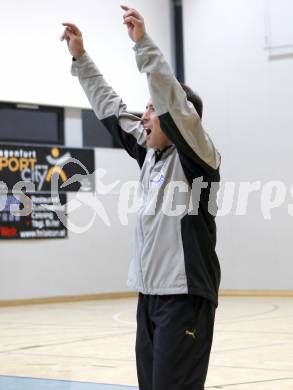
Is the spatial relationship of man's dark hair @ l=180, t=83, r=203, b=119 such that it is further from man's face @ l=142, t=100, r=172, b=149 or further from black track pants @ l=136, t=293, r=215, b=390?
black track pants @ l=136, t=293, r=215, b=390

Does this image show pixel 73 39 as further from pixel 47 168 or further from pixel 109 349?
pixel 47 168

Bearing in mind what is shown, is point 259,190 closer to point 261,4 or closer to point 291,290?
point 291,290

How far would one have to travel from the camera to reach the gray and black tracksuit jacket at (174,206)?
113 inches

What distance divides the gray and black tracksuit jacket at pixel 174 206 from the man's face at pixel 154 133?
0.04 metres

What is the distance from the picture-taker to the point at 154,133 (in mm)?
3184

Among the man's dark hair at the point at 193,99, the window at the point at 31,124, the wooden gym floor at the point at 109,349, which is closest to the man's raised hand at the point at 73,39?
the man's dark hair at the point at 193,99

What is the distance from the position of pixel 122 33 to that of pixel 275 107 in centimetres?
357

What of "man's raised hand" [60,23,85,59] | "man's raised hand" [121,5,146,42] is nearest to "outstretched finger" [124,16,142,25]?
"man's raised hand" [121,5,146,42]

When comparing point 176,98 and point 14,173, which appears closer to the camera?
point 176,98

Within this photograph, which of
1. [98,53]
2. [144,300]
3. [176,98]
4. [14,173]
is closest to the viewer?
[176,98]

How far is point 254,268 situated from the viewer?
48.8ft

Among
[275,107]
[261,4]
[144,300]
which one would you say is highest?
[261,4]

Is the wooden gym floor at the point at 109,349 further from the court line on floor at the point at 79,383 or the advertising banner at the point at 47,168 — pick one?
the advertising banner at the point at 47,168

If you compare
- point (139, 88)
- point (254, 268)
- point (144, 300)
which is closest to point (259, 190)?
point (254, 268)
